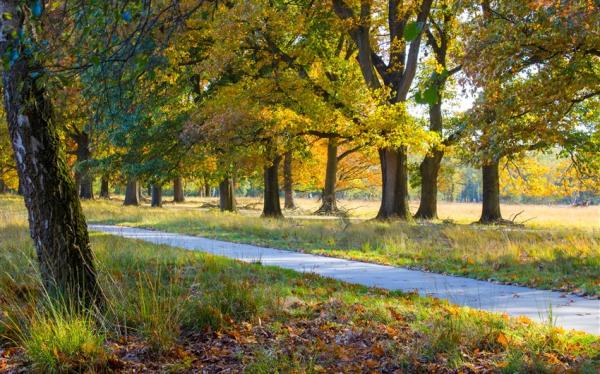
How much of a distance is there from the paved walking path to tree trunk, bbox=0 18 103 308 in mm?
4463

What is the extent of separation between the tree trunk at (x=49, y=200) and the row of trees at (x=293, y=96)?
0.01 metres

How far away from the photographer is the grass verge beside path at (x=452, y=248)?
917 cm

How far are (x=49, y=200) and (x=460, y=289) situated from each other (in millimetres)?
5851

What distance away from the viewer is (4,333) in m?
5.27

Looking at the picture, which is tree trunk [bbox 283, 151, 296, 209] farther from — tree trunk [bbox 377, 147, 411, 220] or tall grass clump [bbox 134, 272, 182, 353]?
tall grass clump [bbox 134, 272, 182, 353]

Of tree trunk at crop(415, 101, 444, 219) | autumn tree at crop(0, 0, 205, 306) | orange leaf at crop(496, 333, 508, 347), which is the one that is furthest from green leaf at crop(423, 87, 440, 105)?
tree trunk at crop(415, 101, 444, 219)

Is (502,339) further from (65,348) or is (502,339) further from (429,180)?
(429,180)

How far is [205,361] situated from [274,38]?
16.3 meters

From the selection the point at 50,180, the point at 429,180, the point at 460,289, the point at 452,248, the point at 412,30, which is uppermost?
the point at 412,30

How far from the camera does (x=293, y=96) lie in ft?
65.7

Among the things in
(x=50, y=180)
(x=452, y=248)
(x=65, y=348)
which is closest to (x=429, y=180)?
(x=452, y=248)

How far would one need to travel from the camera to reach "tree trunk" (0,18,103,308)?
5117mm

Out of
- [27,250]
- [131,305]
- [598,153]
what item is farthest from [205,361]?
[598,153]

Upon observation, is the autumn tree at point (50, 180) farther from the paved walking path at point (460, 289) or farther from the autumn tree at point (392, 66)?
the autumn tree at point (392, 66)
